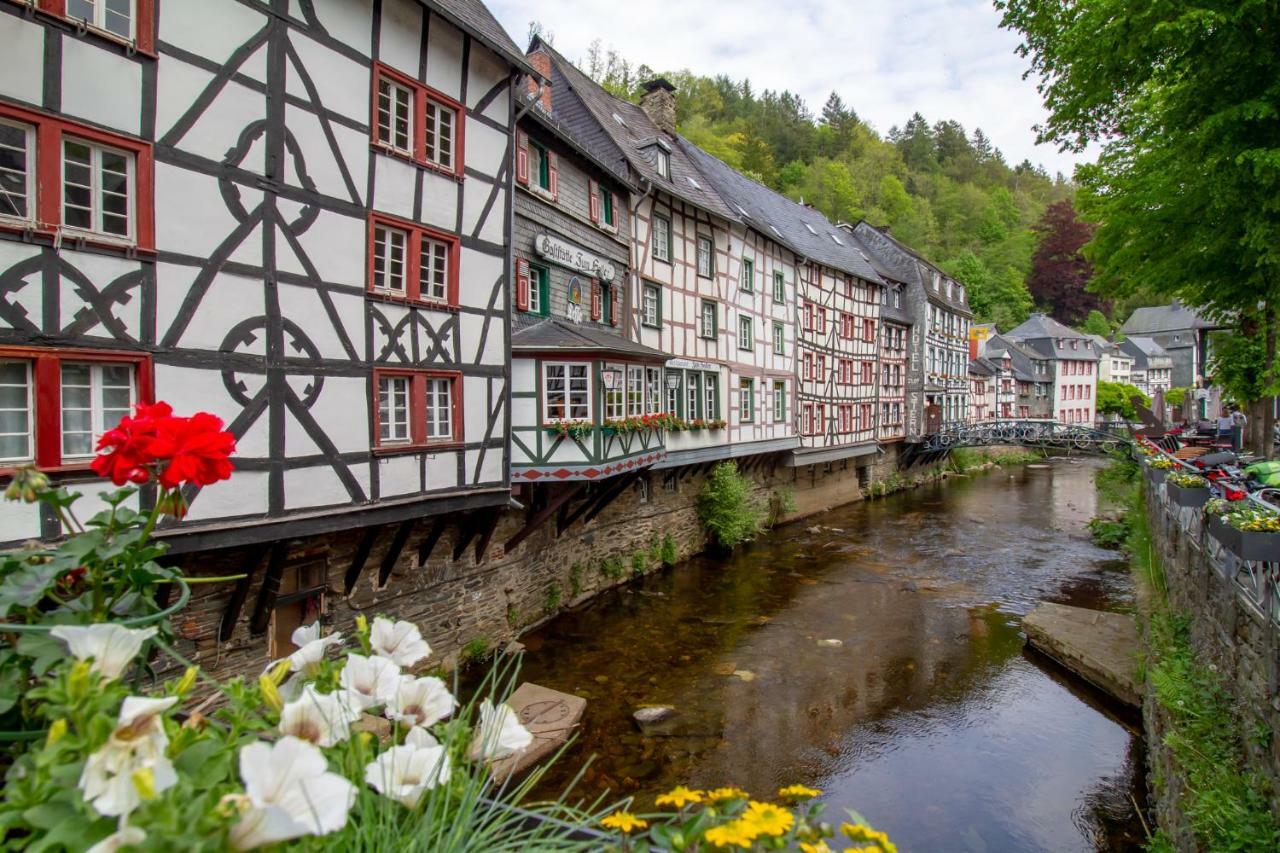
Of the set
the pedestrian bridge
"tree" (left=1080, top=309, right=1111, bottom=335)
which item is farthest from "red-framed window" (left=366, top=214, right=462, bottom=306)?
"tree" (left=1080, top=309, right=1111, bottom=335)

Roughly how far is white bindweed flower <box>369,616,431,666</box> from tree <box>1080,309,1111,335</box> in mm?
83867

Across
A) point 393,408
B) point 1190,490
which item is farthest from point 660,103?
point 1190,490

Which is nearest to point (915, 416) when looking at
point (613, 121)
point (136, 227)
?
point (613, 121)

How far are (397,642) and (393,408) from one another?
8051mm

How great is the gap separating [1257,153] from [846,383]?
69.6 feet

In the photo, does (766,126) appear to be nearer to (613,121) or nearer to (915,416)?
(915,416)

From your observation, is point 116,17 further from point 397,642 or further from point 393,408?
point 397,642

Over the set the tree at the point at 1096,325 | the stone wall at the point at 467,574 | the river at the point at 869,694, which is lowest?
the river at the point at 869,694

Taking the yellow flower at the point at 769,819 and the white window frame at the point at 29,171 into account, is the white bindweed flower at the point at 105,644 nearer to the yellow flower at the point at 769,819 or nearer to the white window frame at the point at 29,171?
the yellow flower at the point at 769,819

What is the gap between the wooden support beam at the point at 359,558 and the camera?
31.4 ft

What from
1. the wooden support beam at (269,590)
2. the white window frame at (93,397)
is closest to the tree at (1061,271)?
the wooden support beam at (269,590)

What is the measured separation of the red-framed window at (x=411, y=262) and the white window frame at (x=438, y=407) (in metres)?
1.15

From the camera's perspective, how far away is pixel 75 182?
21.2 feet

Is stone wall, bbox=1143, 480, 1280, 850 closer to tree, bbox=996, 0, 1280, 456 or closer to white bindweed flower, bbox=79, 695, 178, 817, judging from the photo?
tree, bbox=996, 0, 1280, 456
